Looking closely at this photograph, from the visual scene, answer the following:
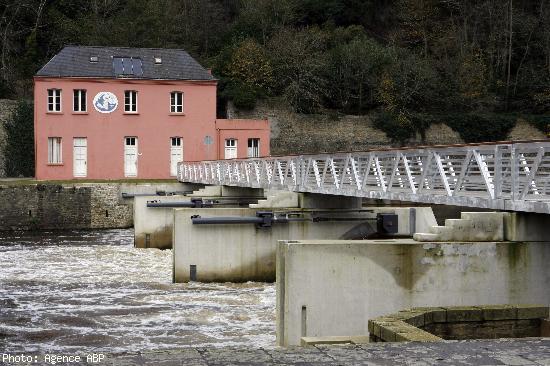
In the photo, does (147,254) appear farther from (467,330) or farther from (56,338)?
(467,330)

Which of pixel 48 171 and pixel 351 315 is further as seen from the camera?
pixel 48 171

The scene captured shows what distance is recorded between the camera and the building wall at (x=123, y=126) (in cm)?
4094

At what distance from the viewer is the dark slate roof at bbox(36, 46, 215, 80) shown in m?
41.2

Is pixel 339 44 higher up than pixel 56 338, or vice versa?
pixel 339 44

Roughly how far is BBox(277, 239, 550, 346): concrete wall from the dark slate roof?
31.8 m

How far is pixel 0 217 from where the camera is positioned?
35156 mm

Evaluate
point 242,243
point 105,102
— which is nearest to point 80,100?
point 105,102

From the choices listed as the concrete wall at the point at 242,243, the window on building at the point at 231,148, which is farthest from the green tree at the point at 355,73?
the concrete wall at the point at 242,243

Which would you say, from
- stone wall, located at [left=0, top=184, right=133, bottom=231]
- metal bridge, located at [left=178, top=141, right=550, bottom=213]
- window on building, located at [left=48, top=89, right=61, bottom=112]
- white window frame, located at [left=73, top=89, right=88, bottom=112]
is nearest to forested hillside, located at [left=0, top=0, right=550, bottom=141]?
white window frame, located at [left=73, top=89, right=88, bottom=112]

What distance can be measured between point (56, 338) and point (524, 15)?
46.6m

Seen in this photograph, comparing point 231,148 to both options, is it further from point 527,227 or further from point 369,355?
point 369,355

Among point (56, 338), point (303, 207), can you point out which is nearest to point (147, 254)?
point (303, 207)

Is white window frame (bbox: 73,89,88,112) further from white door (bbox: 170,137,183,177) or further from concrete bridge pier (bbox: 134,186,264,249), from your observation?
concrete bridge pier (bbox: 134,186,264,249)

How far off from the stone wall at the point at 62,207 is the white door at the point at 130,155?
561 cm
